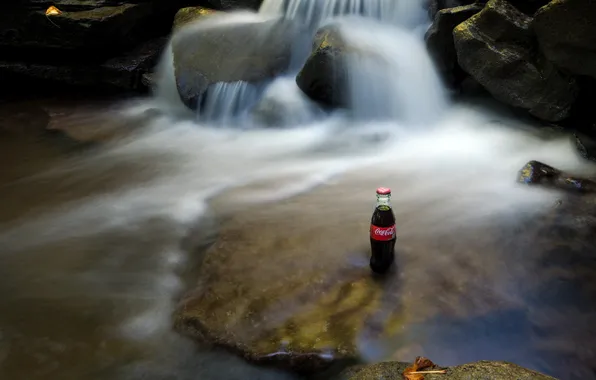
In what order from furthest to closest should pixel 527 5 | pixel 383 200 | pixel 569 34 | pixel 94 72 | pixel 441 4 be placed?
pixel 94 72 < pixel 441 4 < pixel 527 5 < pixel 569 34 < pixel 383 200

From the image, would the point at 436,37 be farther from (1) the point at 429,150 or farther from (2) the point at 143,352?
(2) the point at 143,352

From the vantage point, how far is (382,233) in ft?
10.2

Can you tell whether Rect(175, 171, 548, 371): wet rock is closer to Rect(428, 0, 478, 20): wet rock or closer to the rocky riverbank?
Rect(428, 0, 478, 20): wet rock

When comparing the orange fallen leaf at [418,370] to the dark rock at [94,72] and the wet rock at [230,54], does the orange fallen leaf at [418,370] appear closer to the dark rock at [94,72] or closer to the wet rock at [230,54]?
the wet rock at [230,54]

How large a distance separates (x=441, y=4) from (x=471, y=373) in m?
6.44

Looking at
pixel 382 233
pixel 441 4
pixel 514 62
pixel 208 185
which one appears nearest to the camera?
Answer: pixel 382 233

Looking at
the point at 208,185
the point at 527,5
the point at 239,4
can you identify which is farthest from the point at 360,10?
the point at 208,185

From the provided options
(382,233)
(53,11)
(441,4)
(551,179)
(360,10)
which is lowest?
(53,11)

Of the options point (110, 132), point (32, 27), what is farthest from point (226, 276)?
point (32, 27)

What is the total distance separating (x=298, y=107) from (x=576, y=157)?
12.7ft

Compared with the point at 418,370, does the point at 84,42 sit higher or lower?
lower

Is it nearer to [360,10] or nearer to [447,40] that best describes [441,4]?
[447,40]

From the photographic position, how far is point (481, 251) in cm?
354

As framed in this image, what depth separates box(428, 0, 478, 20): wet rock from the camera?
6.84 meters
